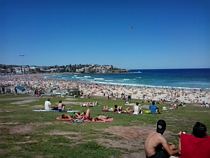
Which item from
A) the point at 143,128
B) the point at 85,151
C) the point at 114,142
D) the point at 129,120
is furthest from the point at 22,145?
the point at 129,120

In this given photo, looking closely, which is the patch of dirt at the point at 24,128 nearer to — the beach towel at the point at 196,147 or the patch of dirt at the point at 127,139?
the patch of dirt at the point at 127,139

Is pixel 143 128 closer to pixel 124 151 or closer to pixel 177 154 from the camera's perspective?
pixel 124 151

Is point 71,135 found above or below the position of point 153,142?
below

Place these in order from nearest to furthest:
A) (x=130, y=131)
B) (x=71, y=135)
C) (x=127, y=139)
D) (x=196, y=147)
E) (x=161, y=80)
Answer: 1. (x=196, y=147)
2. (x=127, y=139)
3. (x=71, y=135)
4. (x=130, y=131)
5. (x=161, y=80)

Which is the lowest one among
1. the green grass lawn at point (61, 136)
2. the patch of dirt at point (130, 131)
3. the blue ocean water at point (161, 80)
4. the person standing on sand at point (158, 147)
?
the blue ocean water at point (161, 80)

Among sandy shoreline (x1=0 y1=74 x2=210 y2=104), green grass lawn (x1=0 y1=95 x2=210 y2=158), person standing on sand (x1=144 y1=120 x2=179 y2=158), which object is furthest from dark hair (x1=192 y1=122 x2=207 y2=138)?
sandy shoreline (x1=0 y1=74 x2=210 y2=104)

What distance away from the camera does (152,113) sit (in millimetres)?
24172

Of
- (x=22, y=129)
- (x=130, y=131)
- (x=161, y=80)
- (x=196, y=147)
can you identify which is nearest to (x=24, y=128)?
(x=22, y=129)

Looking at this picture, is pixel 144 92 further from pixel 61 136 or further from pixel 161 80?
pixel 161 80

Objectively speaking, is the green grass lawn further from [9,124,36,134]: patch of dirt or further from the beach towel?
the beach towel

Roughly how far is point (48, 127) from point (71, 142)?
3435 millimetres

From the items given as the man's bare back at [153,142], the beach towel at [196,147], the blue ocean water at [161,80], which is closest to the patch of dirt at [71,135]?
the man's bare back at [153,142]

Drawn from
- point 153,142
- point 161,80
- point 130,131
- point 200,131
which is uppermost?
point 200,131

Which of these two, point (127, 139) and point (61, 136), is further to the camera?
point (61, 136)
